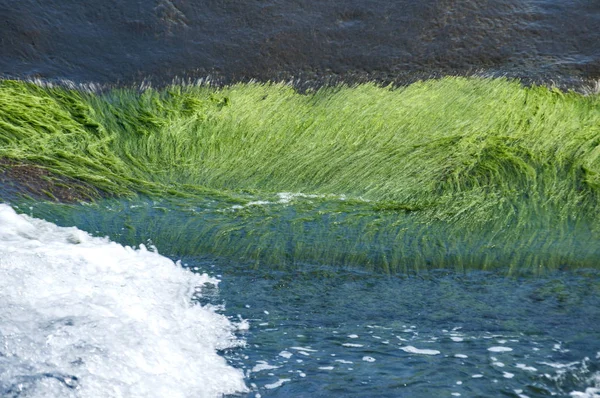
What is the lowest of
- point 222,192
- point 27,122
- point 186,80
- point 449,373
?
point 449,373

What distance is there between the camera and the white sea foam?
2521 mm

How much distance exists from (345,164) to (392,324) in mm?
1772

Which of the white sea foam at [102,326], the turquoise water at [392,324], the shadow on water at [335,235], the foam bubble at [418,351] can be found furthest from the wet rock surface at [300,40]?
the foam bubble at [418,351]

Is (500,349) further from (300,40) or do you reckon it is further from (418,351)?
(300,40)

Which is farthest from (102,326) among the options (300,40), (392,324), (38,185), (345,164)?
(300,40)

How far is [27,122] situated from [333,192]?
197 centimetres

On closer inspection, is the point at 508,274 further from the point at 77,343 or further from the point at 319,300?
the point at 77,343

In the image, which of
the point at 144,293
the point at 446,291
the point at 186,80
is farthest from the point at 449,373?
the point at 186,80

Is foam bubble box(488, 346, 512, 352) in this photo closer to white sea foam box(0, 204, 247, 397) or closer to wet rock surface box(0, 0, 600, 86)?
white sea foam box(0, 204, 247, 397)

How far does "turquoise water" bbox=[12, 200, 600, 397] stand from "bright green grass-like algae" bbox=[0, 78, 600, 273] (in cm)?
12

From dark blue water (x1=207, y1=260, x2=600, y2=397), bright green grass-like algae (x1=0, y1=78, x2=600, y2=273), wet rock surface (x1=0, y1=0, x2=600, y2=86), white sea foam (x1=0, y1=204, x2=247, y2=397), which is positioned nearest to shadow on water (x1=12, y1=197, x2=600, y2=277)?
bright green grass-like algae (x1=0, y1=78, x2=600, y2=273)

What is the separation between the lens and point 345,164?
4762 mm

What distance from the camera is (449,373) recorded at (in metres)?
2.72

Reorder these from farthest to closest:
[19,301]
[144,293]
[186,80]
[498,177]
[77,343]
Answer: [186,80]
[498,177]
[144,293]
[19,301]
[77,343]
